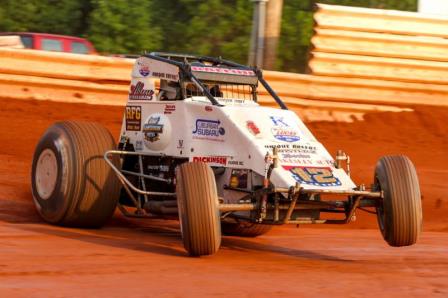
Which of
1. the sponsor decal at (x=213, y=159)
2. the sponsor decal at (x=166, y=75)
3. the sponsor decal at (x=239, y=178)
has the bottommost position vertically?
the sponsor decal at (x=239, y=178)

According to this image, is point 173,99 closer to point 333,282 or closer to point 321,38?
point 333,282

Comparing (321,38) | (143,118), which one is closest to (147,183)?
(143,118)

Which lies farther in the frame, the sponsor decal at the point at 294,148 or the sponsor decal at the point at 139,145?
the sponsor decal at the point at 139,145

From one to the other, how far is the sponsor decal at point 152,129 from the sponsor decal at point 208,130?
48 centimetres

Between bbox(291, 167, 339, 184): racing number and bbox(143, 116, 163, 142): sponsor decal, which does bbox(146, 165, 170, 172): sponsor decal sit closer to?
bbox(143, 116, 163, 142): sponsor decal

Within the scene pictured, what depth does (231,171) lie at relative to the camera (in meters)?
8.38

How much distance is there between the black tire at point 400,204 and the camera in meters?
7.84

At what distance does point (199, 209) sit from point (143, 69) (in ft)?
8.66

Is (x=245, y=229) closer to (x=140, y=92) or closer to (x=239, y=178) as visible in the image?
(x=239, y=178)

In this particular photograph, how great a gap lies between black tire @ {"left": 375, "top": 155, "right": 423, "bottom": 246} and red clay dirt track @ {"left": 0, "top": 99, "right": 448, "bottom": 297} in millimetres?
251

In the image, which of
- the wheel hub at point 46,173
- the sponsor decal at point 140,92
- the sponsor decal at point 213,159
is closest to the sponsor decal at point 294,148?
the sponsor decal at point 213,159

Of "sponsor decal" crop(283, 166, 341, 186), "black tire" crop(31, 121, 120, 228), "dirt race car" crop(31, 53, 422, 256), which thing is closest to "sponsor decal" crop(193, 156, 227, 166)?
"dirt race car" crop(31, 53, 422, 256)

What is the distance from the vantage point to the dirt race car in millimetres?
7688

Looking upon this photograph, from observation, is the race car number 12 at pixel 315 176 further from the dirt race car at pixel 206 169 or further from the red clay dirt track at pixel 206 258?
the red clay dirt track at pixel 206 258
